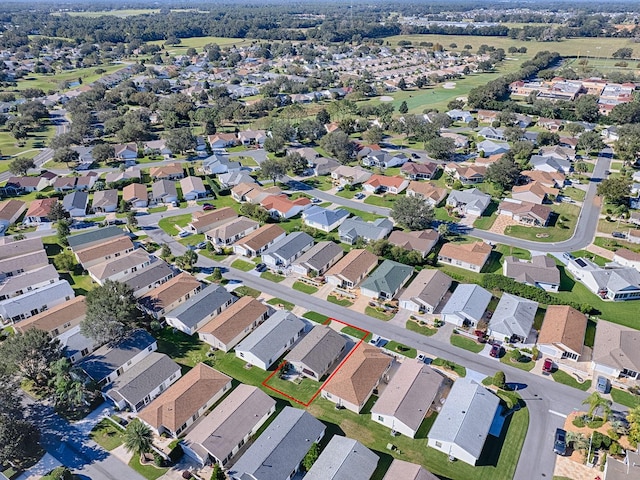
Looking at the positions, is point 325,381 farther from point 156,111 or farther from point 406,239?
point 156,111

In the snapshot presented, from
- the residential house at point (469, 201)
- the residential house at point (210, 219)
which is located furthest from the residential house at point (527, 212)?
the residential house at point (210, 219)

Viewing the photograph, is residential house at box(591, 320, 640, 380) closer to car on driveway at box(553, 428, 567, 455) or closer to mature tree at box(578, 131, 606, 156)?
car on driveway at box(553, 428, 567, 455)

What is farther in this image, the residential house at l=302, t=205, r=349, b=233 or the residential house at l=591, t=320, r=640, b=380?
the residential house at l=302, t=205, r=349, b=233

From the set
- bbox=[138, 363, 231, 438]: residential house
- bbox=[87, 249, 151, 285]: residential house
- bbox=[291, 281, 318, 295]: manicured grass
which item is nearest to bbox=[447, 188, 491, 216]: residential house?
bbox=[291, 281, 318, 295]: manicured grass

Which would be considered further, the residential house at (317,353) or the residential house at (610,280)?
the residential house at (610,280)

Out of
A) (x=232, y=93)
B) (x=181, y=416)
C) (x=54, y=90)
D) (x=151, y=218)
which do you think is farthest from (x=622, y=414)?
(x=54, y=90)

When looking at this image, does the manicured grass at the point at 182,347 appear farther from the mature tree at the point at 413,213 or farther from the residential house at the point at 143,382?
the mature tree at the point at 413,213
